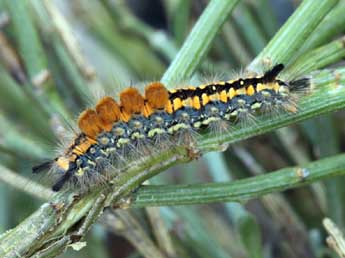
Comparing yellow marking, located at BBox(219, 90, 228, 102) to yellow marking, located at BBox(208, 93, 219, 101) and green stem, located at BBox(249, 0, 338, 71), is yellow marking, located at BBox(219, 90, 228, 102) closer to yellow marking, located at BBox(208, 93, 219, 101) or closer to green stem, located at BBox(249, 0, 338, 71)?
yellow marking, located at BBox(208, 93, 219, 101)

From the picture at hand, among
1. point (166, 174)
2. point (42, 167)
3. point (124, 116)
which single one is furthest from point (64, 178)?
point (166, 174)

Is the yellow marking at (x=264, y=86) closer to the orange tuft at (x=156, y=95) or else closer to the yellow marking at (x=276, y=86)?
the yellow marking at (x=276, y=86)

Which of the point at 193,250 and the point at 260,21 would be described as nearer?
the point at 193,250

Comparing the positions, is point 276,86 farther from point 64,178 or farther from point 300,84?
point 64,178

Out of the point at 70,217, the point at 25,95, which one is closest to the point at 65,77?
the point at 25,95

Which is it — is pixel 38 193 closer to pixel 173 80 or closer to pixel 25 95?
pixel 173 80

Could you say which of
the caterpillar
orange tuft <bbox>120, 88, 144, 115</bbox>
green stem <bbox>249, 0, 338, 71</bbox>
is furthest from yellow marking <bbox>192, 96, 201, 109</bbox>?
green stem <bbox>249, 0, 338, 71</bbox>

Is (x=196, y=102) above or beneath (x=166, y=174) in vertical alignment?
beneath

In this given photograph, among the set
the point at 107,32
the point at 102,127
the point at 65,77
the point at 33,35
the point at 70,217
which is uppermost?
the point at 107,32
